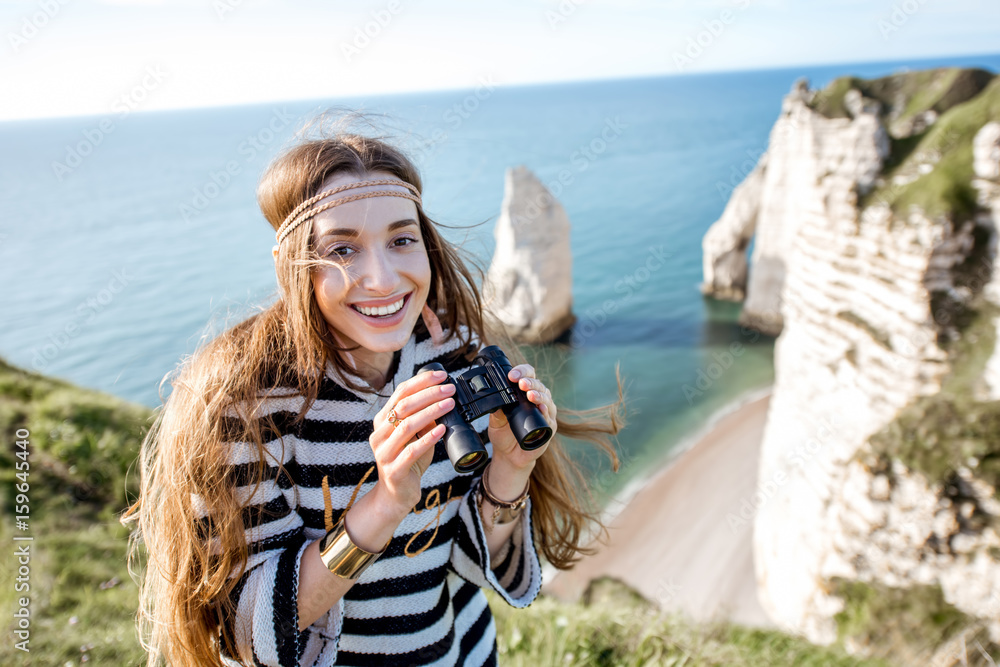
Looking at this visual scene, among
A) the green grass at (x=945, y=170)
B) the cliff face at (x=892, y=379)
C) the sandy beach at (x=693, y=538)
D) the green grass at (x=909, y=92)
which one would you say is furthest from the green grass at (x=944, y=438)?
the green grass at (x=909, y=92)

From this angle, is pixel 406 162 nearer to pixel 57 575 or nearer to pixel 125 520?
pixel 125 520

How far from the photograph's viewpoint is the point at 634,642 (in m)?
3.46

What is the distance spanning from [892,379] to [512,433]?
286 inches

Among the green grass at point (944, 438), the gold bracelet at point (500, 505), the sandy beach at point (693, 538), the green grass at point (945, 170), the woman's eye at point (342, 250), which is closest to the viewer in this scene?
the woman's eye at point (342, 250)

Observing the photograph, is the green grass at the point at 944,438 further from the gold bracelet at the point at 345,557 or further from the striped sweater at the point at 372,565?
the gold bracelet at the point at 345,557

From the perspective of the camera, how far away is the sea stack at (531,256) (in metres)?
17.0

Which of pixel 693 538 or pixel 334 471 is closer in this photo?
pixel 334 471

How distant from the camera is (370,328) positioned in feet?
5.03

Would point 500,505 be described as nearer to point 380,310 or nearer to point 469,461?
point 469,461

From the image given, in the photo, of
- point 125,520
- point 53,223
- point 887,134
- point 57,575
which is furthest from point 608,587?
point 53,223

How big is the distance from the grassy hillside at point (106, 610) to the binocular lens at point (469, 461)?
1.46 meters

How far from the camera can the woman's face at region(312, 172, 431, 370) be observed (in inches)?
58.9

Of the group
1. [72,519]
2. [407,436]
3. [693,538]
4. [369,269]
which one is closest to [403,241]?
[369,269]

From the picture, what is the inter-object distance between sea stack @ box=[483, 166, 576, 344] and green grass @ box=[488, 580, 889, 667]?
12823 mm
